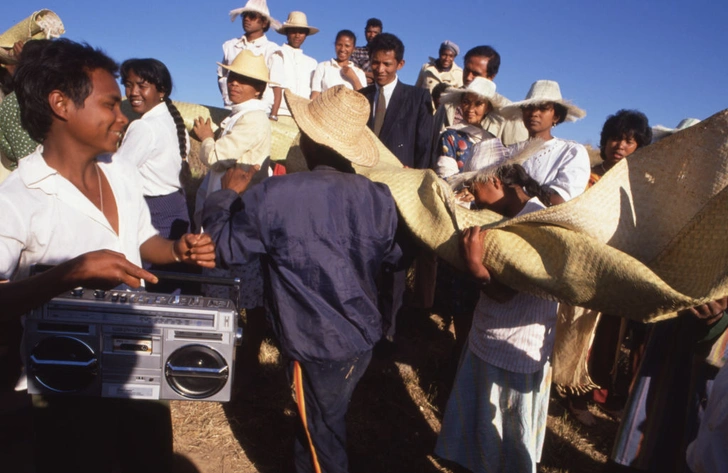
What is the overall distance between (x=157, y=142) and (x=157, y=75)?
589mm

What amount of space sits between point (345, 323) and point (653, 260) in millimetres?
1228

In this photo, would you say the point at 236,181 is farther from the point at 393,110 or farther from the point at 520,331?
the point at 393,110

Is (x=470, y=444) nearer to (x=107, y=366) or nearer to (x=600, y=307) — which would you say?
(x=600, y=307)

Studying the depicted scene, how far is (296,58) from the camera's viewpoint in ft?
20.2

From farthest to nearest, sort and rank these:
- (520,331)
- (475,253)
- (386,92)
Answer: (386,92) → (520,331) → (475,253)

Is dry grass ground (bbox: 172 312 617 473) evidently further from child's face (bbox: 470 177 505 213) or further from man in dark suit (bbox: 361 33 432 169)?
man in dark suit (bbox: 361 33 432 169)

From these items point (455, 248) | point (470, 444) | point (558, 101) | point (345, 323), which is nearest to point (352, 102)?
point (455, 248)

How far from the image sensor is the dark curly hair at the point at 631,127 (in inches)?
152

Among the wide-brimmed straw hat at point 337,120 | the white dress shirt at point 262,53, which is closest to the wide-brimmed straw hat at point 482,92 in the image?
the wide-brimmed straw hat at point 337,120

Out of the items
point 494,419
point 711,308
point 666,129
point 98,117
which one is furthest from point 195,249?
point 666,129

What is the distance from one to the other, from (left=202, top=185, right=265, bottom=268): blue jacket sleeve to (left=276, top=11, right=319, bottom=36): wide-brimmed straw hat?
188 inches

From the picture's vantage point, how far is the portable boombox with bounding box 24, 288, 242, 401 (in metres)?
1.43

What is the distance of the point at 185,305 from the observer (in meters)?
1.53

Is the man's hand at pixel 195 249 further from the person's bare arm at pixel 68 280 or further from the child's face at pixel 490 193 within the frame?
the child's face at pixel 490 193
